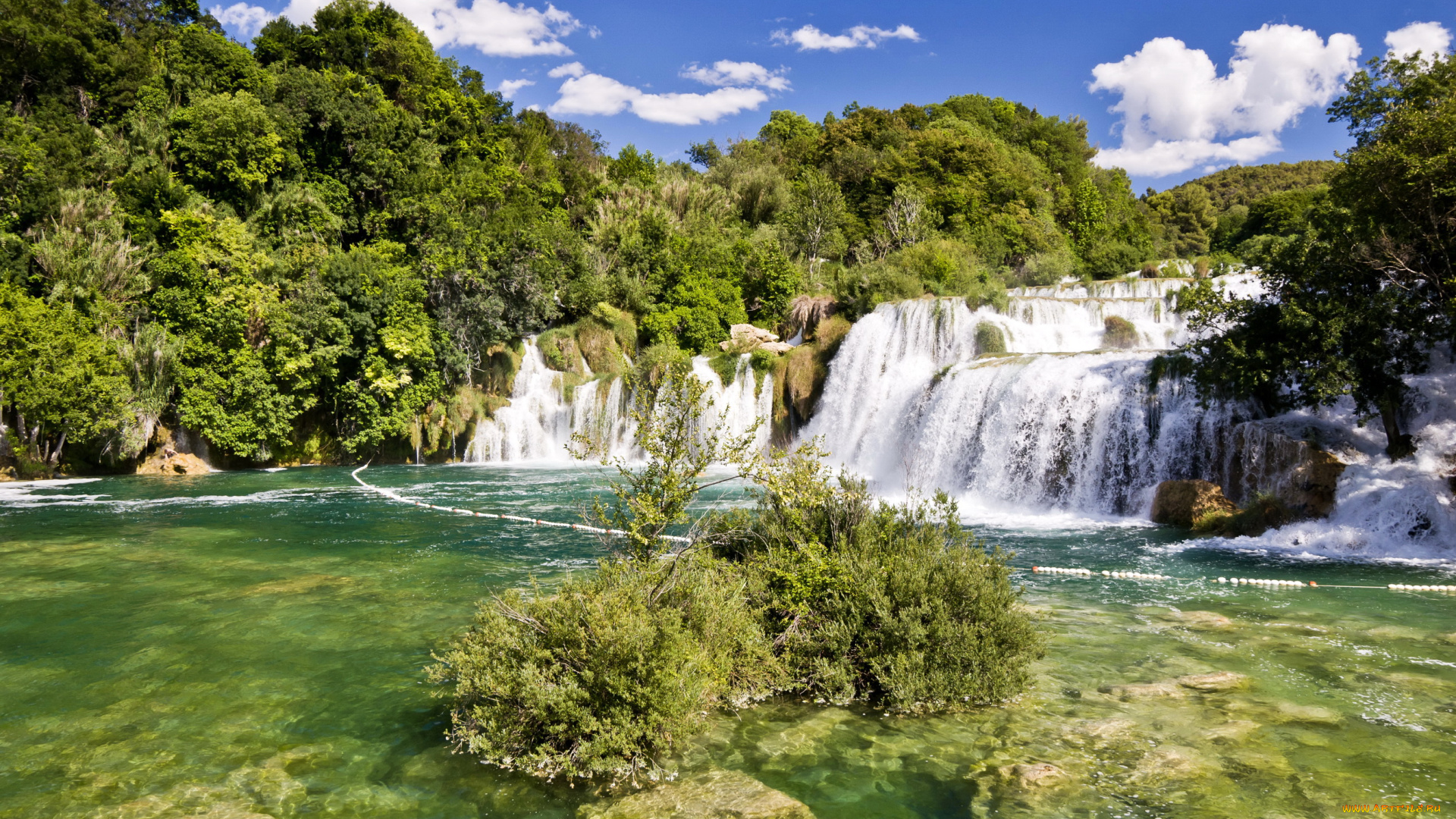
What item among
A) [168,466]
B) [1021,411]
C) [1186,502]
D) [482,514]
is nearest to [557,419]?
[168,466]

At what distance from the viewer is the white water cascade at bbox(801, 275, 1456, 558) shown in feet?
42.4

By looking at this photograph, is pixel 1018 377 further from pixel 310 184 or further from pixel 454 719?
pixel 310 184

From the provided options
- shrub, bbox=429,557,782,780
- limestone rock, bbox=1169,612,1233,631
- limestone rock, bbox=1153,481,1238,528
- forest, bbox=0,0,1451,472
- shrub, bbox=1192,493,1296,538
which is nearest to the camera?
shrub, bbox=429,557,782,780

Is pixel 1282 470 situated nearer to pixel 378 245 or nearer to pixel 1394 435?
pixel 1394 435

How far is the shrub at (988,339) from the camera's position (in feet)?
81.7

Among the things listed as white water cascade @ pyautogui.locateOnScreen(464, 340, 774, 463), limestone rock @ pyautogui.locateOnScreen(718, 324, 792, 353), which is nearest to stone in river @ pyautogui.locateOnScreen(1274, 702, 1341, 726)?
white water cascade @ pyautogui.locateOnScreen(464, 340, 774, 463)

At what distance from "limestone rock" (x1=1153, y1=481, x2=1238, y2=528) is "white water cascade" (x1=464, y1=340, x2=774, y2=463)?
15970 mm

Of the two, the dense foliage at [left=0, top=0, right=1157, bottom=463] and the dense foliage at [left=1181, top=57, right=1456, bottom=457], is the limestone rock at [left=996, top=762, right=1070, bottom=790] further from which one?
the dense foliage at [left=0, top=0, right=1157, bottom=463]

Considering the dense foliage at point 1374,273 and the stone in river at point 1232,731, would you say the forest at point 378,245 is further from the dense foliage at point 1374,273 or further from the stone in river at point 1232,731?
the stone in river at point 1232,731

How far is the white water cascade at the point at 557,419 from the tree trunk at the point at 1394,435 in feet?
63.3

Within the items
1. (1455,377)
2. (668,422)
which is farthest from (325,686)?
(1455,377)

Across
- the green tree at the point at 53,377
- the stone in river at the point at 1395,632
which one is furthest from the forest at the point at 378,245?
the stone in river at the point at 1395,632

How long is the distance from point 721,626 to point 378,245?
93.5 ft

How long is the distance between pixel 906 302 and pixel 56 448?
92.8 feet
